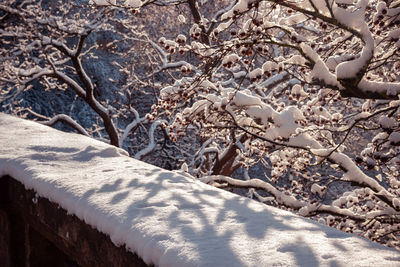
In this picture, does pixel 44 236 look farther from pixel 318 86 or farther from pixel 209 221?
pixel 318 86

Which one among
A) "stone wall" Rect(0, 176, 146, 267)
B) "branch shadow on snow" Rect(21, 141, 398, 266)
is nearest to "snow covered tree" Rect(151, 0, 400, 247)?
"branch shadow on snow" Rect(21, 141, 398, 266)

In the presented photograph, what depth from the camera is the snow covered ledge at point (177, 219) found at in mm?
1031

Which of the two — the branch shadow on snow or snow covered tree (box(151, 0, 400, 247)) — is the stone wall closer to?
the branch shadow on snow

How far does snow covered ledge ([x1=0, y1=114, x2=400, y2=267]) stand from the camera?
3.38 feet

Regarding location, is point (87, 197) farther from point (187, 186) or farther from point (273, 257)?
point (273, 257)

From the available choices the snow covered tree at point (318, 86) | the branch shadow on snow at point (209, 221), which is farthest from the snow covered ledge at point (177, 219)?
the snow covered tree at point (318, 86)

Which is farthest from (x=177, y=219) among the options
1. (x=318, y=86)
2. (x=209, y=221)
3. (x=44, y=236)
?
(x=318, y=86)

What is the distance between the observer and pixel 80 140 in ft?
8.46

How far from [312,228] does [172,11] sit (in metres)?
14.2

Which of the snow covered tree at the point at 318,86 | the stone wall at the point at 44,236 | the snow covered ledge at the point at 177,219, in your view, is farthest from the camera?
the snow covered tree at the point at 318,86

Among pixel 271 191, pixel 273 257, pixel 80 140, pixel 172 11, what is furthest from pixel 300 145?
pixel 172 11

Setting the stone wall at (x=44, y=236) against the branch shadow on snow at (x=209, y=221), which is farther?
the stone wall at (x=44, y=236)

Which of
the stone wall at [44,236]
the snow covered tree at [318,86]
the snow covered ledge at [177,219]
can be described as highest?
the snow covered tree at [318,86]

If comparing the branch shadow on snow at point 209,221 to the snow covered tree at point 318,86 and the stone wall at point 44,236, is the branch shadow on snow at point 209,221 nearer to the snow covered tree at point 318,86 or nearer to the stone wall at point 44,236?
the stone wall at point 44,236
